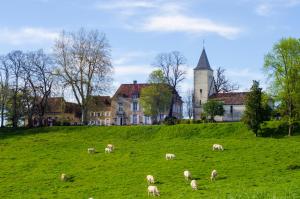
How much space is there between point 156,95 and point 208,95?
13.8 m

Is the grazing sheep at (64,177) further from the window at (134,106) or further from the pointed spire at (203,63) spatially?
the window at (134,106)

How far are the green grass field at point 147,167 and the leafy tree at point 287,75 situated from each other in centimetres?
575

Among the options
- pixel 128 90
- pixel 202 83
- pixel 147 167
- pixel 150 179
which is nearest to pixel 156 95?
pixel 202 83

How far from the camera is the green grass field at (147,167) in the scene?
125ft

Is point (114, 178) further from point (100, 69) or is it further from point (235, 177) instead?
point (100, 69)

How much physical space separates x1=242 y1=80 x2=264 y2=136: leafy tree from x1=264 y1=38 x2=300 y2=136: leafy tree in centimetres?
424

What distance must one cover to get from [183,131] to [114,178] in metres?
30.3

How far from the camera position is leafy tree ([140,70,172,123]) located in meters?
103

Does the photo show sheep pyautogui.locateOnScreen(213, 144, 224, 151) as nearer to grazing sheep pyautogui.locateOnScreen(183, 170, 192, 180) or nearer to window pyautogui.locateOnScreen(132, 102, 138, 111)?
grazing sheep pyautogui.locateOnScreen(183, 170, 192, 180)

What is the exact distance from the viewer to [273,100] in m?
74.1

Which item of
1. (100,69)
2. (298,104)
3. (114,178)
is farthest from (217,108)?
(114,178)

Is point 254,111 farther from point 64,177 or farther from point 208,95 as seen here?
point 208,95

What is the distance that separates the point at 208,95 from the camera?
112438mm

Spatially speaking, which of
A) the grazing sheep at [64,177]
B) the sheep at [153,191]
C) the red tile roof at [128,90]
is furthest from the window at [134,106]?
the sheep at [153,191]
